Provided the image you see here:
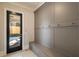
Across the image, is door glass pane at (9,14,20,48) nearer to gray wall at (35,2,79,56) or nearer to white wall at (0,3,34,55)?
white wall at (0,3,34,55)

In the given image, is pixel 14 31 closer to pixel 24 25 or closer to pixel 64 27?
pixel 24 25

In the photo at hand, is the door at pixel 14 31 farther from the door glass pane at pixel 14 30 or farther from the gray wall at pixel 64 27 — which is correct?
the gray wall at pixel 64 27

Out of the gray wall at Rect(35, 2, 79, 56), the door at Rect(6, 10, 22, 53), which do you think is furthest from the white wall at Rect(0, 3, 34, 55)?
the gray wall at Rect(35, 2, 79, 56)

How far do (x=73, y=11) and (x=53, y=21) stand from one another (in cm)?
90

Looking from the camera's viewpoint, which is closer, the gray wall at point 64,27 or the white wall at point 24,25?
the gray wall at point 64,27

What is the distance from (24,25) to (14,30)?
581mm

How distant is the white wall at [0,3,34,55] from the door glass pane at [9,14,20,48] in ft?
1.02

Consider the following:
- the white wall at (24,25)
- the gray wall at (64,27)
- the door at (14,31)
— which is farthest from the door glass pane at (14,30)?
the gray wall at (64,27)

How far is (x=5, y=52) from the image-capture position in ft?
11.2

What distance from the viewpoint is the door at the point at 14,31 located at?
3596 mm

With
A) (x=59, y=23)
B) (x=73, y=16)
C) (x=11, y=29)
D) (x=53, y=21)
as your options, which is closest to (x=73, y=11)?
(x=73, y=16)

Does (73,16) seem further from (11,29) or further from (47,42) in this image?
(11,29)

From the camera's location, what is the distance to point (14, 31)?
12.5 feet

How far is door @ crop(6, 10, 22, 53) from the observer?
3596mm
